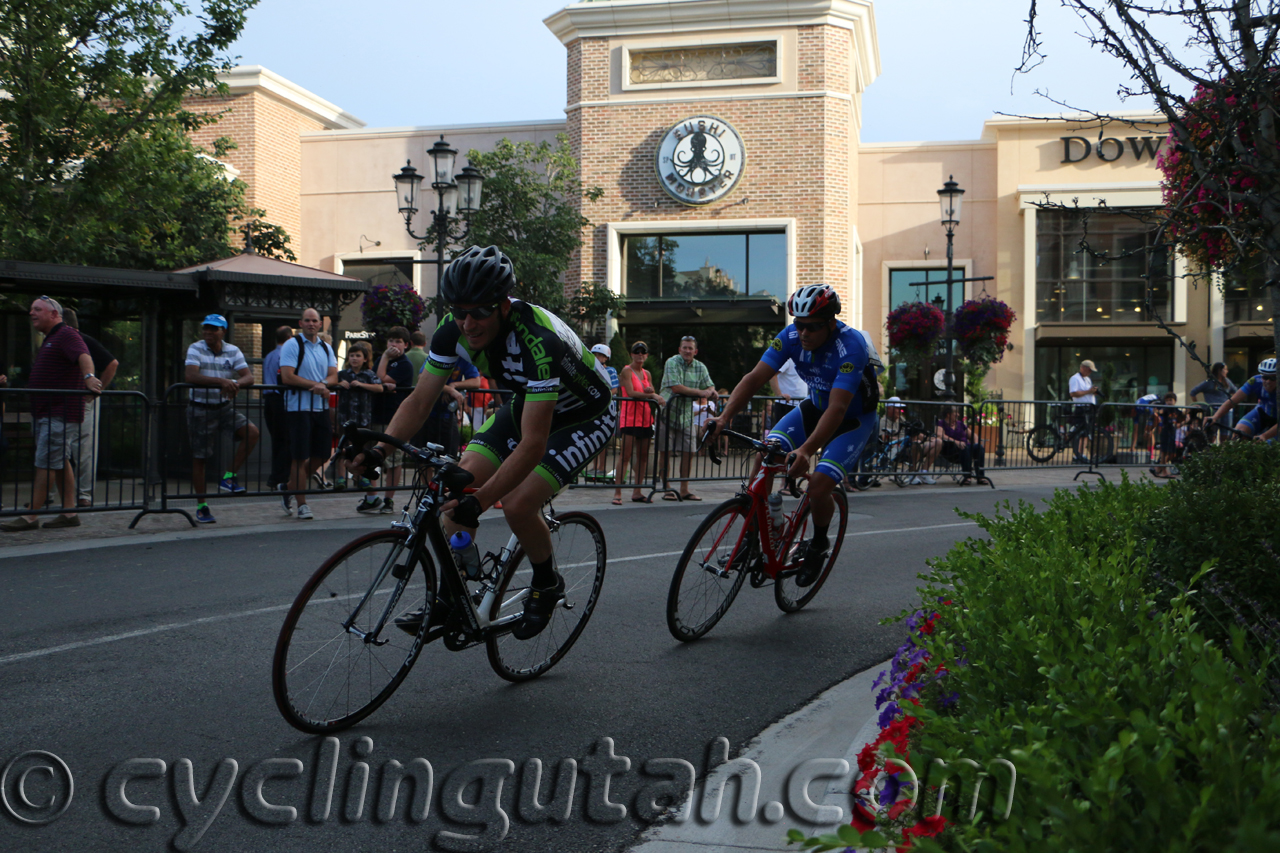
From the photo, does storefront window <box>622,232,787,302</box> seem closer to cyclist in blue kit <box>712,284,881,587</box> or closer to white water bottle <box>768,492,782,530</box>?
cyclist in blue kit <box>712,284,881,587</box>

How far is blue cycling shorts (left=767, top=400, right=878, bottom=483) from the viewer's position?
6.23 meters

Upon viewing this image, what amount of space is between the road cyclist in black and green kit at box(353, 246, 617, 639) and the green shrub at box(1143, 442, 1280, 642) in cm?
238

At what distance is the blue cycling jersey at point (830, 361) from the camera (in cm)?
594

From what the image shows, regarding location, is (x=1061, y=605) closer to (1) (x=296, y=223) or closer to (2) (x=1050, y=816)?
(2) (x=1050, y=816)

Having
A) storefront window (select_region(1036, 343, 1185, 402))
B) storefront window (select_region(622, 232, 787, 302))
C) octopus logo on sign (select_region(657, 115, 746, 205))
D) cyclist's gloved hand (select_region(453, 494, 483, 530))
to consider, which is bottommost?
cyclist's gloved hand (select_region(453, 494, 483, 530))

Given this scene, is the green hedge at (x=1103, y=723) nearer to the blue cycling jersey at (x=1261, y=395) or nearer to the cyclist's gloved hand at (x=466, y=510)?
the cyclist's gloved hand at (x=466, y=510)

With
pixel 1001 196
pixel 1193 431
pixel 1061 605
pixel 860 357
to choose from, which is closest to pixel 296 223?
pixel 1001 196

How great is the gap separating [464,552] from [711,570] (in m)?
1.74

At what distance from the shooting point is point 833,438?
6.40 m

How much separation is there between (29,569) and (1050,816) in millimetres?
7575

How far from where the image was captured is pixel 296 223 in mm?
30391

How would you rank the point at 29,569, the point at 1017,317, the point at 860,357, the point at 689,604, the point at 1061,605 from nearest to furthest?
the point at 1061,605, the point at 689,604, the point at 860,357, the point at 29,569, the point at 1017,317

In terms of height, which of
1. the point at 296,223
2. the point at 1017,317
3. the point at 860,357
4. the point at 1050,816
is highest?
the point at 296,223

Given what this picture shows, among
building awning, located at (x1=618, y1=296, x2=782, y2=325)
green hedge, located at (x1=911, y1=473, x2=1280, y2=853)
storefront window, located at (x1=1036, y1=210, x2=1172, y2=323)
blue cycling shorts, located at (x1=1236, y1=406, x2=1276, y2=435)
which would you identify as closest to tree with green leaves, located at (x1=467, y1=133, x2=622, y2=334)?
building awning, located at (x1=618, y1=296, x2=782, y2=325)
